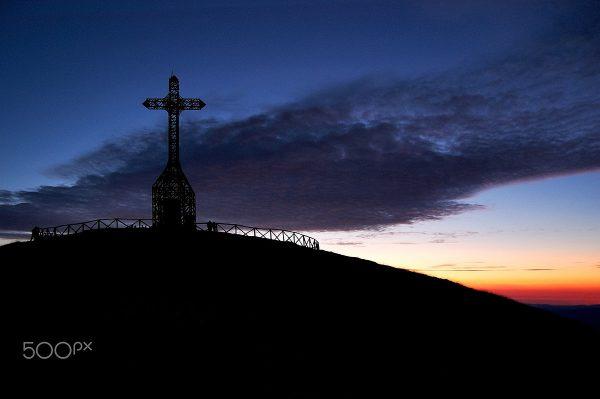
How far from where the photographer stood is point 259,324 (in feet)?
77.4

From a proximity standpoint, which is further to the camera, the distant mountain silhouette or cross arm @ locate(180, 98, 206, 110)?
cross arm @ locate(180, 98, 206, 110)

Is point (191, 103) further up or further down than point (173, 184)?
further up

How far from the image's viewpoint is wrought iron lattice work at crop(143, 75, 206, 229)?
154ft

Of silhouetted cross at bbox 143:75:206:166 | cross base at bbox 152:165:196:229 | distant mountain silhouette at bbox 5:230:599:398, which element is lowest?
distant mountain silhouette at bbox 5:230:599:398

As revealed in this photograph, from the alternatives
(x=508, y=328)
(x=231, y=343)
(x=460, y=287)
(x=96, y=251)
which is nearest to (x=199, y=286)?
(x=231, y=343)

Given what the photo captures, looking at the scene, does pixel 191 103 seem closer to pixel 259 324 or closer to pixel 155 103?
pixel 155 103

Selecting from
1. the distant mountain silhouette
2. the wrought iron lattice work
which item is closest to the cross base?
the wrought iron lattice work

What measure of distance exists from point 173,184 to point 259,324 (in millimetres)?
27861

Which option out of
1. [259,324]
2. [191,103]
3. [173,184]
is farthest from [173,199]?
[259,324]

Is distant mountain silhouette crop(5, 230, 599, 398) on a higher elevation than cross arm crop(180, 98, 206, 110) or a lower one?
lower

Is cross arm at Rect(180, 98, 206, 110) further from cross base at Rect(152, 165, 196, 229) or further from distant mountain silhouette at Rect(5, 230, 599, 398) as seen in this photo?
distant mountain silhouette at Rect(5, 230, 599, 398)

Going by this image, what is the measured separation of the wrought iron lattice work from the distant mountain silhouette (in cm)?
1152

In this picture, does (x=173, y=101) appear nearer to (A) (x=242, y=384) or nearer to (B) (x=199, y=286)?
(B) (x=199, y=286)

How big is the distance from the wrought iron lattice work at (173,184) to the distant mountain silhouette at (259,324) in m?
11.5
